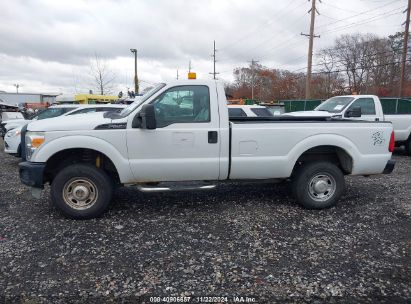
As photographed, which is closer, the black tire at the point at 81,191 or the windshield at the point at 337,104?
the black tire at the point at 81,191

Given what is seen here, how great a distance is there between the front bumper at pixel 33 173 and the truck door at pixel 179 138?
120cm

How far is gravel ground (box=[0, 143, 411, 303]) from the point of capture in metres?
3.25

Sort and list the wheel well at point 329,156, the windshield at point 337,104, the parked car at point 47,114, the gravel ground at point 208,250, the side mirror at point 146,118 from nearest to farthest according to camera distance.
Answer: the gravel ground at point 208,250 → the side mirror at point 146,118 → the wheel well at point 329,156 → the parked car at point 47,114 → the windshield at point 337,104

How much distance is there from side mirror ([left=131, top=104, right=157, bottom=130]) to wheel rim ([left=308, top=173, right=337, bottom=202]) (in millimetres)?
2597

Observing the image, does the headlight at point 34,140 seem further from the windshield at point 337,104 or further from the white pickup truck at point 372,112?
the windshield at point 337,104

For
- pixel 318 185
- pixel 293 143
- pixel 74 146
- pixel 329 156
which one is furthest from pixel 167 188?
pixel 329 156

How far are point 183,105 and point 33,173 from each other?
7.24ft

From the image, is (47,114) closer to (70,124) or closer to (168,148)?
(70,124)

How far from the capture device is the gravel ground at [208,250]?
3248mm

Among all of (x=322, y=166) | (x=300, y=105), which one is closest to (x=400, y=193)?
(x=322, y=166)

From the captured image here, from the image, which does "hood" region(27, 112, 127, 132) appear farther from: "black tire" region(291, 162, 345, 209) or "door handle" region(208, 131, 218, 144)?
"black tire" region(291, 162, 345, 209)

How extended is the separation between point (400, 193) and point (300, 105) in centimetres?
2158

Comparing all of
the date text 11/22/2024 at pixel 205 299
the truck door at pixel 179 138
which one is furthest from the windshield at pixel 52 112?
the date text 11/22/2024 at pixel 205 299

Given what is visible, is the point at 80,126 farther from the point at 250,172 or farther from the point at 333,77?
the point at 333,77
